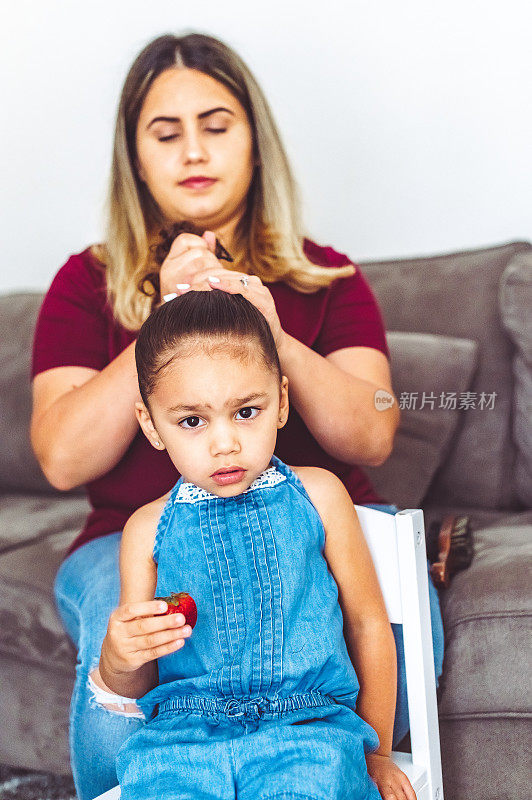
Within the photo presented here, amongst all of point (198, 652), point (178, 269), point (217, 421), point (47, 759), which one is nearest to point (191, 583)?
point (198, 652)

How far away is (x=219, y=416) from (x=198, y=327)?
89 millimetres

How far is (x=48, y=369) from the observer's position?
1.21 meters

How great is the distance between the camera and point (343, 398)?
1074 mm

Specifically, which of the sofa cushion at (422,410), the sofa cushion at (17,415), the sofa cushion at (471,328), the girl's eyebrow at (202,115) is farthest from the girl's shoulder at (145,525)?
the sofa cushion at (17,415)

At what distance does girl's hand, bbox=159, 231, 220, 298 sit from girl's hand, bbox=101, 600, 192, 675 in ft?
1.20

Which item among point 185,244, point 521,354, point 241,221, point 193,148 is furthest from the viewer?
point 521,354

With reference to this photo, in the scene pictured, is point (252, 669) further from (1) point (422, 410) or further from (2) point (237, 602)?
(1) point (422, 410)

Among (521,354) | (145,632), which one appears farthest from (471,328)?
(145,632)

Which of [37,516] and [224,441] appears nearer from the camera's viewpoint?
[224,441]

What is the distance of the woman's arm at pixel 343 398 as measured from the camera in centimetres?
102

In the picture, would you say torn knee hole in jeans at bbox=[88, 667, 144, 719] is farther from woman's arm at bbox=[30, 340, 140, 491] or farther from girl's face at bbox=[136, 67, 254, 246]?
girl's face at bbox=[136, 67, 254, 246]

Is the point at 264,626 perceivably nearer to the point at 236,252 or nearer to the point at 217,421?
the point at 217,421

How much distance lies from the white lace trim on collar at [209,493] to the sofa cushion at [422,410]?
0.64 metres

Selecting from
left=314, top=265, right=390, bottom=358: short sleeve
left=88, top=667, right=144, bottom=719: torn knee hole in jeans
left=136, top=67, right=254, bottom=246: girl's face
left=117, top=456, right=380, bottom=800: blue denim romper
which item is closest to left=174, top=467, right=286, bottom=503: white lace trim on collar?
left=117, top=456, right=380, bottom=800: blue denim romper
